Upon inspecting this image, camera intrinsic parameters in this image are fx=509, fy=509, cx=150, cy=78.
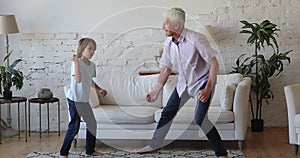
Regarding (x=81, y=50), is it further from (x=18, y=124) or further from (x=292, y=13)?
(x=292, y=13)

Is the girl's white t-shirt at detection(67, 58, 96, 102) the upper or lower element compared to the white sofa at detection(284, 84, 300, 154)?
upper

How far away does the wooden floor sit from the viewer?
5.06m

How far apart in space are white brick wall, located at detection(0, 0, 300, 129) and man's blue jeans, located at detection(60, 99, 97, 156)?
63.1 inches

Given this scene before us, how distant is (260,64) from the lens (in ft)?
19.6

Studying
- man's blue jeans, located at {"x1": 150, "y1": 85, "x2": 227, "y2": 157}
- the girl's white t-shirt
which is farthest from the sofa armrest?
the girl's white t-shirt

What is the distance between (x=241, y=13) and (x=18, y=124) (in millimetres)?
3069

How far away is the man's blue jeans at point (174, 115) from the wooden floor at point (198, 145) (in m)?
0.41

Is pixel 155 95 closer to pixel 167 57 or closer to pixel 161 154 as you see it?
pixel 167 57

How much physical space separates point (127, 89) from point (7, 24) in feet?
5.25

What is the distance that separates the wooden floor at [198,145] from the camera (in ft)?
16.6

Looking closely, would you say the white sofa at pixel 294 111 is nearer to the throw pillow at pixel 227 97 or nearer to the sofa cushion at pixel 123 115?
the throw pillow at pixel 227 97

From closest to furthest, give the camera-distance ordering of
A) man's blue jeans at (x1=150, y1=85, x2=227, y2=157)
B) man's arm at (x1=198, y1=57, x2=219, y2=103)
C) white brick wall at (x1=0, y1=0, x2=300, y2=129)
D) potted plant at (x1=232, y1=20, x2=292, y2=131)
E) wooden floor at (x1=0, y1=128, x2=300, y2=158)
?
1. man's arm at (x1=198, y1=57, x2=219, y2=103)
2. man's blue jeans at (x1=150, y1=85, x2=227, y2=157)
3. wooden floor at (x1=0, y1=128, x2=300, y2=158)
4. potted plant at (x1=232, y1=20, x2=292, y2=131)
5. white brick wall at (x1=0, y1=0, x2=300, y2=129)

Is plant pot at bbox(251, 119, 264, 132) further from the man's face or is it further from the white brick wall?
the man's face

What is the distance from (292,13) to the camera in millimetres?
6379
